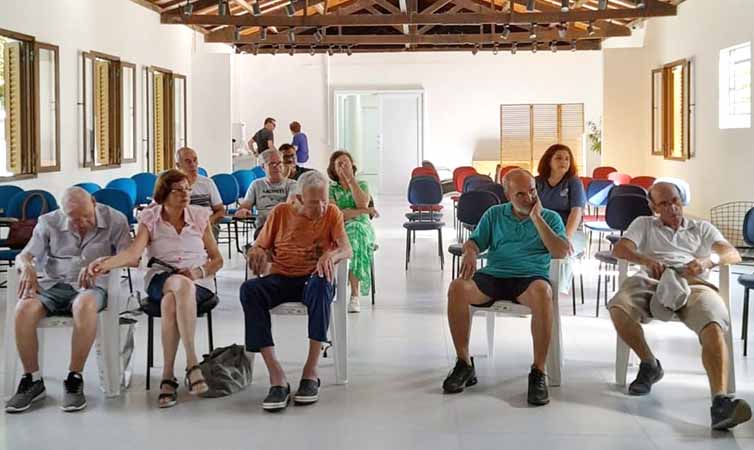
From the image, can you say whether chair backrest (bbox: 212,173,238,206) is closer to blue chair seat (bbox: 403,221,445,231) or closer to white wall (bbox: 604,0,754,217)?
blue chair seat (bbox: 403,221,445,231)

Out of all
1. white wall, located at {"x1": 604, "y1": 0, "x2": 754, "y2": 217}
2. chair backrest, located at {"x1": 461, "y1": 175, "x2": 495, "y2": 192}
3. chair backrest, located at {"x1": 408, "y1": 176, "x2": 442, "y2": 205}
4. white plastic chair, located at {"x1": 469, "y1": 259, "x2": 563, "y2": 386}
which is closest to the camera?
white plastic chair, located at {"x1": 469, "y1": 259, "x2": 563, "y2": 386}

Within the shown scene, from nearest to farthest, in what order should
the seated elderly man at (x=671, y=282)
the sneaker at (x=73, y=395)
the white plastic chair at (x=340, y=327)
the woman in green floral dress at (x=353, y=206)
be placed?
the seated elderly man at (x=671, y=282) < the sneaker at (x=73, y=395) < the white plastic chair at (x=340, y=327) < the woman in green floral dress at (x=353, y=206)

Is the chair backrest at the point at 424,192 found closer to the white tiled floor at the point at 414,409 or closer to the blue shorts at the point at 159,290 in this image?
the white tiled floor at the point at 414,409

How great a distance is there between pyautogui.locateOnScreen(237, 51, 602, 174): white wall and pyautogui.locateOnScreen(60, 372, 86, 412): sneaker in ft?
53.6

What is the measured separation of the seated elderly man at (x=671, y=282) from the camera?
4336 mm

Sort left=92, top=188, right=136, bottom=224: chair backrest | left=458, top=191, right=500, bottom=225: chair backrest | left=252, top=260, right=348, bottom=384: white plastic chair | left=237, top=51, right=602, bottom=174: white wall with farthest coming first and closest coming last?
left=237, top=51, right=602, bottom=174: white wall < left=92, top=188, right=136, bottom=224: chair backrest < left=458, top=191, right=500, bottom=225: chair backrest < left=252, top=260, right=348, bottom=384: white plastic chair

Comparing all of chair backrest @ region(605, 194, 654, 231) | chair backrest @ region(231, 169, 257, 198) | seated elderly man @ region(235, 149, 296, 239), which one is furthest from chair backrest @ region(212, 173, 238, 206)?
chair backrest @ region(605, 194, 654, 231)

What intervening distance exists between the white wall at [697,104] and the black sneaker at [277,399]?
747 centimetres

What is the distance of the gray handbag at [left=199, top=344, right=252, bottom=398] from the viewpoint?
4730mm

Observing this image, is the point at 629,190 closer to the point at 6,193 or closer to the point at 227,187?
the point at 227,187

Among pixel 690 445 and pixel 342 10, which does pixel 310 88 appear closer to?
pixel 342 10

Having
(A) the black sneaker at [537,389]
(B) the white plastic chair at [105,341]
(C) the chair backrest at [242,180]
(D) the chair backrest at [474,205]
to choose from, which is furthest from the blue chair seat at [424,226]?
(B) the white plastic chair at [105,341]

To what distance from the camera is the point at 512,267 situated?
4.98 metres

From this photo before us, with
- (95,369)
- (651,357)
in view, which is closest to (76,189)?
(95,369)
